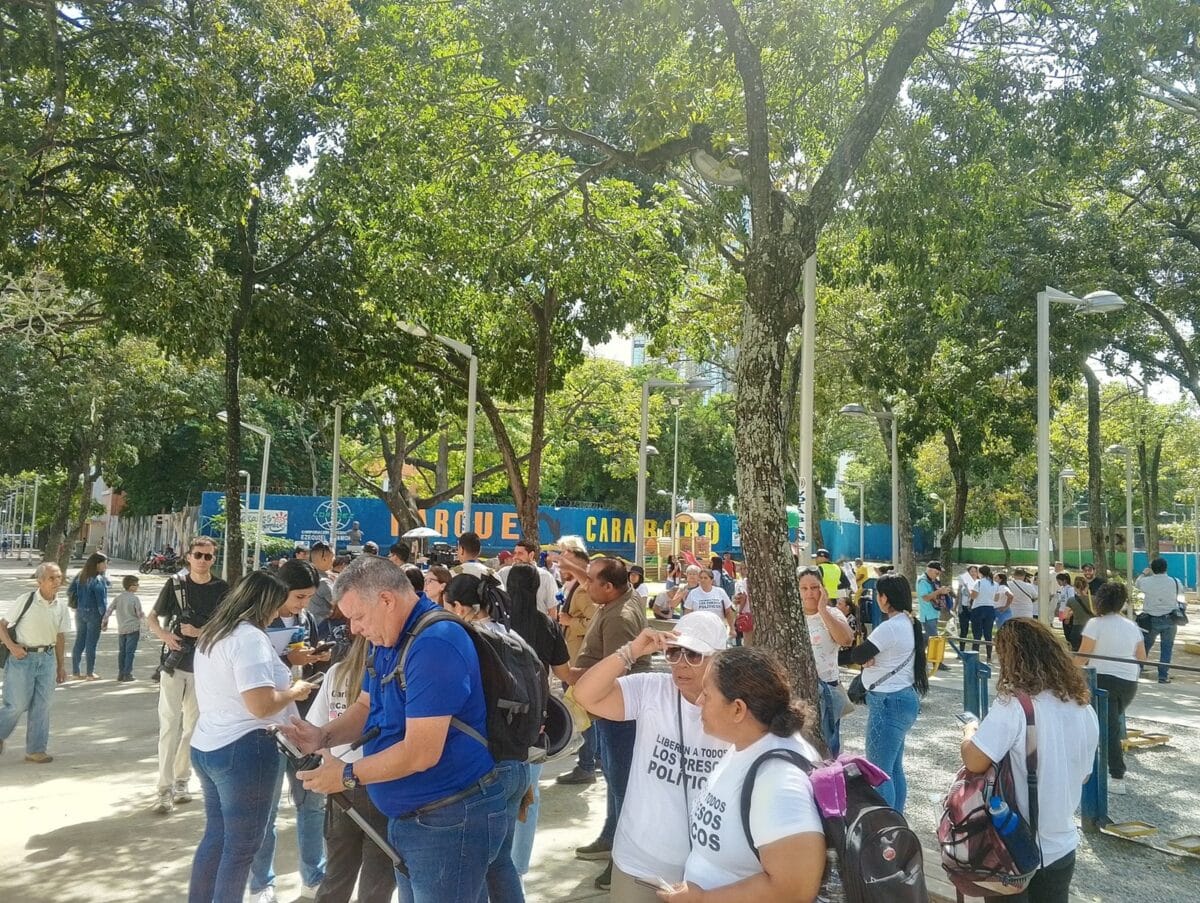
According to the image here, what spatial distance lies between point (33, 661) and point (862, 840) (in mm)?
7718

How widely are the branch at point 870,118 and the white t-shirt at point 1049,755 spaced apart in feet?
12.0

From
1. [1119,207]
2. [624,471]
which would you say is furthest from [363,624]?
[624,471]

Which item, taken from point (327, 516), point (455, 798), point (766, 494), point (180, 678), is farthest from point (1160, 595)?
point (327, 516)

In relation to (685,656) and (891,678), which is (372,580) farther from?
(891,678)

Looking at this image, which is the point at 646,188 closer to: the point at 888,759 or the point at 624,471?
the point at 888,759

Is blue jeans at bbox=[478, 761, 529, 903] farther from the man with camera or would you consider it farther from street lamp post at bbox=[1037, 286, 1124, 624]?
street lamp post at bbox=[1037, 286, 1124, 624]

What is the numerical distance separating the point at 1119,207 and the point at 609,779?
663 inches

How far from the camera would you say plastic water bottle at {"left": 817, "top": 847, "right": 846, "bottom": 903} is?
2482 mm

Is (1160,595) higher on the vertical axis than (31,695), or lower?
higher

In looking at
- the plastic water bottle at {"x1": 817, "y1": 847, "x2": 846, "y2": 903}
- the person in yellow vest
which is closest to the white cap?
the plastic water bottle at {"x1": 817, "y1": 847, "x2": 846, "y2": 903}

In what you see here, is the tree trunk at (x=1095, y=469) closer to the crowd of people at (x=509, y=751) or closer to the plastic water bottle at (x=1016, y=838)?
the crowd of people at (x=509, y=751)

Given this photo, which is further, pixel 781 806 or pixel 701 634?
pixel 701 634

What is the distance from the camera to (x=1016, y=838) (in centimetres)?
354

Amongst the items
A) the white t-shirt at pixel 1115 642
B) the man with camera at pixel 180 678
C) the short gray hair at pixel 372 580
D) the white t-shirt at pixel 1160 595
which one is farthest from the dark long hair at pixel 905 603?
the white t-shirt at pixel 1160 595
